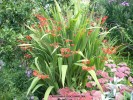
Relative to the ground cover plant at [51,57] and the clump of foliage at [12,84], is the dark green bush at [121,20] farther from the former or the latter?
the clump of foliage at [12,84]

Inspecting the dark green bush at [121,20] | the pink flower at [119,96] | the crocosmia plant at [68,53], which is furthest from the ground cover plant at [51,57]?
the dark green bush at [121,20]

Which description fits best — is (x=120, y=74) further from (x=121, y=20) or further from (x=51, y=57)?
(x=121, y=20)

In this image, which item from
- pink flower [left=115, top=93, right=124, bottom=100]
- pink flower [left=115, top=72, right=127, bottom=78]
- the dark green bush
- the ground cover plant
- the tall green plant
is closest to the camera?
pink flower [left=115, top=93, right=124, bottom=100]

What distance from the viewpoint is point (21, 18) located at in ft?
13.5

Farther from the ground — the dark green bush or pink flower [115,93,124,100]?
the dark green bush

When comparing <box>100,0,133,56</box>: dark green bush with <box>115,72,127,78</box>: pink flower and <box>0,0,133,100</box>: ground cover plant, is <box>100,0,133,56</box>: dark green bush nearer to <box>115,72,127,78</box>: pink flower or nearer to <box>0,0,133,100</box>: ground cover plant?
<box>0,0,133,100</box>: ground cover plant

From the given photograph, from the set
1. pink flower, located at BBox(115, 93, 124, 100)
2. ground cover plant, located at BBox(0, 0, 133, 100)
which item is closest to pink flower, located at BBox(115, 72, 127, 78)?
ground cover plant, located at BBox(0, 0, 133, 100)

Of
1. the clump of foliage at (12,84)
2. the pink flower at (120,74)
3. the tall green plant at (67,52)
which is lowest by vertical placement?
the clump of foliage at (12,84)

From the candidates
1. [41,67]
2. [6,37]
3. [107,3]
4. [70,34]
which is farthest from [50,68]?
[107,3]

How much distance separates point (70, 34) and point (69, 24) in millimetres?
128

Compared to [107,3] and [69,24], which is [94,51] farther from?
[107,3]

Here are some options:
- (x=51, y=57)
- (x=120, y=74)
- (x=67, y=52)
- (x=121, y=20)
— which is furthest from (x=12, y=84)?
(x=121, y=20)

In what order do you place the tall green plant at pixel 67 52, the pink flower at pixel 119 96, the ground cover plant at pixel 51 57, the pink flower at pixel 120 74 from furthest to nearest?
the tall green plant at pixel 67 52 → the ground cover plant at pixel 51 57 → the pink flower at pixel 120 74 → the pink flower at pixel 119 96

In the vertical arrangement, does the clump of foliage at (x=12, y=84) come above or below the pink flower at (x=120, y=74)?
below
